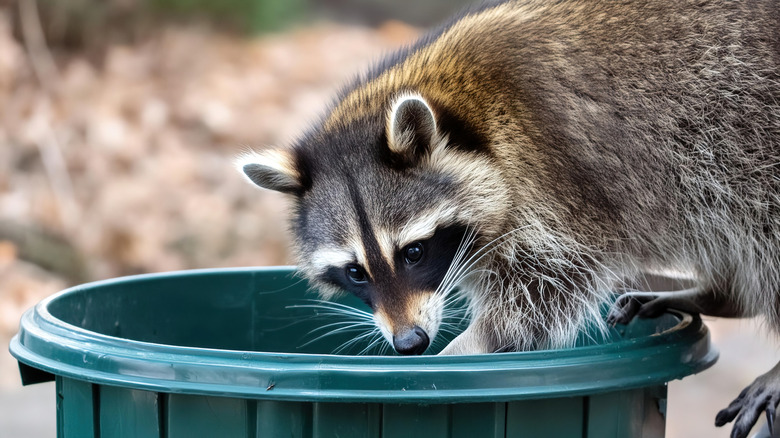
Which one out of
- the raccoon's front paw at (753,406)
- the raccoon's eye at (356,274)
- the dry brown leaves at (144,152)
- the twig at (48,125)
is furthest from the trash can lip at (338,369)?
the twig at (48,125)

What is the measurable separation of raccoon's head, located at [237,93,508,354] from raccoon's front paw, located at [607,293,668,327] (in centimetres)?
57

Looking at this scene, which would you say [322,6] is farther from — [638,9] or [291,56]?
Result: [638,9]

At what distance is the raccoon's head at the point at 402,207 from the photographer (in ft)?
7.98

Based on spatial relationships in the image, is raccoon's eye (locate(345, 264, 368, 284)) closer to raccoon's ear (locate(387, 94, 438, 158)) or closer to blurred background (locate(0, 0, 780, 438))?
raccoon's ear (locate(387, 94, 438, 158))

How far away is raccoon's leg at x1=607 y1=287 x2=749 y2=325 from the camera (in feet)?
9.07

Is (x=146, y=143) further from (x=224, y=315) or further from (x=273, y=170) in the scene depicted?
(x=273, y=170)

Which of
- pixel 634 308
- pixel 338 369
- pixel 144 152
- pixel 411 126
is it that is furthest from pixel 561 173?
pixel 144 152

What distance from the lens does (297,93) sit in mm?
7902

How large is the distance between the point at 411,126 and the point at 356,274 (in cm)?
45

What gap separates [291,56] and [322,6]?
1.06 meters

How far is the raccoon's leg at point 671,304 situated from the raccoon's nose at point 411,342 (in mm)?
697

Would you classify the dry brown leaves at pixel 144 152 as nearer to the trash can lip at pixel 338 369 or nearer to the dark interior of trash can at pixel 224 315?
the dark interior of trash can at pixel 224 315

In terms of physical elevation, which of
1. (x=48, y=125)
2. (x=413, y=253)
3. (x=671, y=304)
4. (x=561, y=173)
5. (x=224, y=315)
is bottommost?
(x=48, y=125)

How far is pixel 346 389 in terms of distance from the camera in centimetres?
169
